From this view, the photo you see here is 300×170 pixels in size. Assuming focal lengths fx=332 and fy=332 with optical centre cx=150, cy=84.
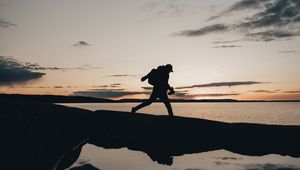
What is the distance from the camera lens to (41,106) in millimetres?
10680

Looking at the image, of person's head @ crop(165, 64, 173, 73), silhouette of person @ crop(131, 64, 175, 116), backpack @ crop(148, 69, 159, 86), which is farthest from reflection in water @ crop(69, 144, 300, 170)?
person's head @ crop(165, 64, 173, 73)

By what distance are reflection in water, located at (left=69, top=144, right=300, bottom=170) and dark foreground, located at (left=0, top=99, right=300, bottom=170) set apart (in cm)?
914

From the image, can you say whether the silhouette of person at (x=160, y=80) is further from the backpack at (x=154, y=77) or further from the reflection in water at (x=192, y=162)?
the reflection in water at (x=192, y=162)

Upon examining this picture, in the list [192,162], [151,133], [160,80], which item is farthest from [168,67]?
[192,162]

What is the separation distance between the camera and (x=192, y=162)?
81.4 feet

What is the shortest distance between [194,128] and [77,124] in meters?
4.70

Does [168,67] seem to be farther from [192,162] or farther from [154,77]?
[192,162]

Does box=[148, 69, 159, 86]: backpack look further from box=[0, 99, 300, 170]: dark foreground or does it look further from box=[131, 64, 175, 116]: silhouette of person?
box=[0, 99, 300, 170]: dark foreground

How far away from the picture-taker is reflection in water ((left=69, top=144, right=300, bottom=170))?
23.0m

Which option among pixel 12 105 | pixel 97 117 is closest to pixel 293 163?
→ pixel 97 117

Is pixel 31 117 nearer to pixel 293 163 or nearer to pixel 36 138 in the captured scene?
pixel 36 138

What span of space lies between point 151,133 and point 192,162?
12.7 meters

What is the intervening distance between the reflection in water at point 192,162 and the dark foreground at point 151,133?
9.14m

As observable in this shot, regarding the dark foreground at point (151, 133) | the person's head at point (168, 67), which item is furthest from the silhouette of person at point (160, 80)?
the dark foreground at point (151, 133)
